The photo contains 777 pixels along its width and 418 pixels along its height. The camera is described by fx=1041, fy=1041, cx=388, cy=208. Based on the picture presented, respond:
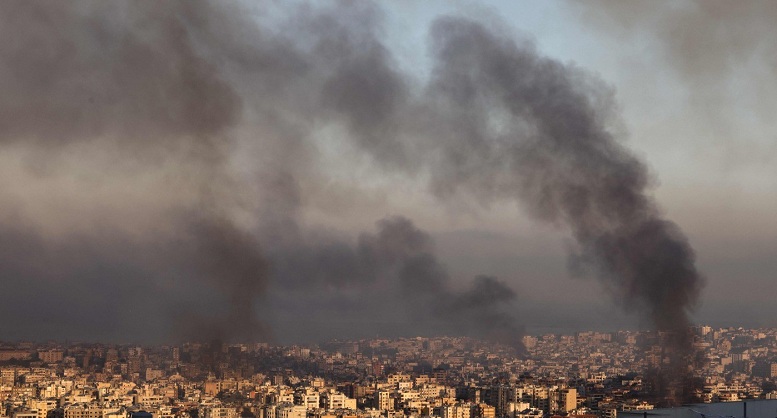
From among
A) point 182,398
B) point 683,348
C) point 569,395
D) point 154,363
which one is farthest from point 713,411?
point 154,363

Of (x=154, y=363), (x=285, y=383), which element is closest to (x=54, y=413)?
(x=285, y=383)

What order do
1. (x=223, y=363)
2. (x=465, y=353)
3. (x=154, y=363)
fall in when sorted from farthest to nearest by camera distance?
(x=465, y=353) → (x=154, y=363) → (x=223, y=363)

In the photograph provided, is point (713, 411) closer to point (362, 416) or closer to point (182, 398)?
point (362, 416)

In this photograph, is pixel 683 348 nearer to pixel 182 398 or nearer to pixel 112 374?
pixel 182 398

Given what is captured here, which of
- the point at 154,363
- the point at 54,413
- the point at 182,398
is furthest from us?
the point at 154,363

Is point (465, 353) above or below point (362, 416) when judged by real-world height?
above

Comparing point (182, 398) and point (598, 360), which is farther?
point (598, 360)
